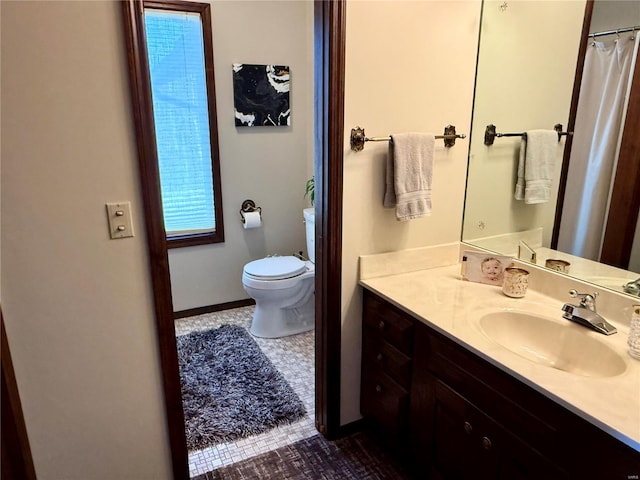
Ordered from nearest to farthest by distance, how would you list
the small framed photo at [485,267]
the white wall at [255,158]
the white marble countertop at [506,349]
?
the white marble countertop at [506,349]
the small framed photo at [485,267]
the white wall at [255,158]

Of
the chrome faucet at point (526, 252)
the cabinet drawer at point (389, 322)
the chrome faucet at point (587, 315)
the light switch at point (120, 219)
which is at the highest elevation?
the light switch at point (120, 219)

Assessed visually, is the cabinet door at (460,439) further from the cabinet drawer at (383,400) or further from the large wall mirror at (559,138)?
the large wall mirror at (559,138)

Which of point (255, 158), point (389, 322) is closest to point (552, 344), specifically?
point (389, 322)

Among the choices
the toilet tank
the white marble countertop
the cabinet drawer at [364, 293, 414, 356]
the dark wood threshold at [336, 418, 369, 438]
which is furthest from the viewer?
the toilet tank

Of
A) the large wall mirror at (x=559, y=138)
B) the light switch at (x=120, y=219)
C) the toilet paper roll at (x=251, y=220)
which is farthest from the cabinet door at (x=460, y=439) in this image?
the toilet paper roll at (x=251, y=220)

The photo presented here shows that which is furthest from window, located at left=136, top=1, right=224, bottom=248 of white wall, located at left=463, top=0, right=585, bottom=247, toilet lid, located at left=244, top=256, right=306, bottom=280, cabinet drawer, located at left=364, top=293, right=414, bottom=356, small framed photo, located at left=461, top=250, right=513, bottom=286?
small framed photo, located at left=461, top=250, right=513, bottom=286

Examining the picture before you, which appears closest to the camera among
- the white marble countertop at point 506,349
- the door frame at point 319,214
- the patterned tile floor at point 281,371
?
the white marble countertop at point 506,349

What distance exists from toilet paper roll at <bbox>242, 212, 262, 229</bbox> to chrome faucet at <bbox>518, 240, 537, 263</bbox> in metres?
1.91

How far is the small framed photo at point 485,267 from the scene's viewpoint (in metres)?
1.77

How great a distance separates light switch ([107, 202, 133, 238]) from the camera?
A: 131cm

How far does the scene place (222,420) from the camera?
2.12 m

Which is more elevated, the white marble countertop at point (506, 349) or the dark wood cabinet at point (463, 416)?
the white marble countertop at point (506, 349)

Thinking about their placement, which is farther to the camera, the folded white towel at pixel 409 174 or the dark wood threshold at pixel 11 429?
the folded white towel at pixel 409 174

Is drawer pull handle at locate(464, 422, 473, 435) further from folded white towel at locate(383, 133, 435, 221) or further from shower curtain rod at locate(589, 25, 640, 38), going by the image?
shower curtain rod at locate(589, 25, 640, 38)
